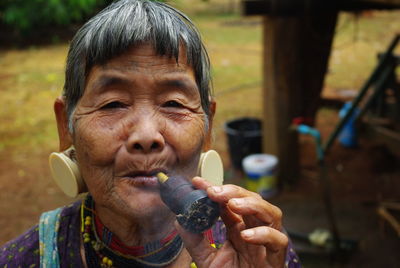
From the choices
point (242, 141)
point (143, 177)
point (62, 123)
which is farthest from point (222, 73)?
point (143, 177)

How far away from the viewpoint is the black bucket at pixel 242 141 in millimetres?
6250

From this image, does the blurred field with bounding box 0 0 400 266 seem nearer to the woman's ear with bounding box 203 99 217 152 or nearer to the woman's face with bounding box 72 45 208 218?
the woman's ear with bounding box 203 99 217 152

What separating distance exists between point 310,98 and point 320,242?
6.74 ft

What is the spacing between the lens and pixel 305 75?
5625 millimetres

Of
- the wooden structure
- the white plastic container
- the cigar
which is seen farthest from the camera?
the white plastic container

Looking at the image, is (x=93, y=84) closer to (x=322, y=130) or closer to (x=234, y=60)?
(x=322, y=130)

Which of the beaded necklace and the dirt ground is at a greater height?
the beaded necklace

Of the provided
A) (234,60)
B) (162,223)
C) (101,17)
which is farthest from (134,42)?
(234,60)

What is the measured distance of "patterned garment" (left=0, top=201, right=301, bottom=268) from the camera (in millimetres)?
1849

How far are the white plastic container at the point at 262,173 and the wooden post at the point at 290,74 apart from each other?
0.19m

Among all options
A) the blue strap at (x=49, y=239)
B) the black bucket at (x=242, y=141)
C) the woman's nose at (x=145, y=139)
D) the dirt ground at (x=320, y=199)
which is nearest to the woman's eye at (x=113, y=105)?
the woman's nose at (x=145, y=139)

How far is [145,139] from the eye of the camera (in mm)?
1556

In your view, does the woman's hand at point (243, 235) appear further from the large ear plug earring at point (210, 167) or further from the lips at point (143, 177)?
the large ear plug earring at point (210, 167)

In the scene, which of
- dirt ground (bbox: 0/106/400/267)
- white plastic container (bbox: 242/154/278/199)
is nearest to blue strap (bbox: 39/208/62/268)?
dirt ground (bbox: 0/106/400/267)
